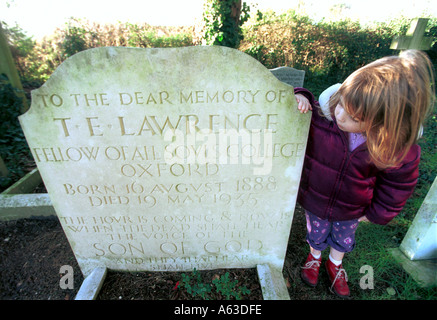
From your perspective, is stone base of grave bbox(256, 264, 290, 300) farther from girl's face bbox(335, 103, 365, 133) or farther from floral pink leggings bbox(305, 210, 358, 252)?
girl's face bbox(335, 103, 365, 133)

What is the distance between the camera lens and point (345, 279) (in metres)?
2.00

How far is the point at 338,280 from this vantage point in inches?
76.7

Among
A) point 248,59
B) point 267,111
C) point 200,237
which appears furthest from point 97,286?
point 248,59

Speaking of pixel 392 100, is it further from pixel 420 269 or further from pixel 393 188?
pixel 420 269

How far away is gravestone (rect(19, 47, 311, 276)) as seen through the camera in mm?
1286

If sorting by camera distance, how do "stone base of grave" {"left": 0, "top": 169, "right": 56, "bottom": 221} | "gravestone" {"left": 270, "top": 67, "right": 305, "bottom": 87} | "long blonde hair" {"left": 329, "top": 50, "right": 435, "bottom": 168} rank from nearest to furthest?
1. "long blonde hair" {"left": 329, "top": 50, "right": 435, "bottom": 168}
2. "stone base of grave" {"left": 0, "top": 169, "right": 56, "bottom": 221}
3. "gravestone" {"left": 270, "top": 67, "right": 305, "bottom": 87}

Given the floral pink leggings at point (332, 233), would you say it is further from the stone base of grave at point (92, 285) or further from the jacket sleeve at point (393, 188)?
the stone base of grave at point (92, 285)

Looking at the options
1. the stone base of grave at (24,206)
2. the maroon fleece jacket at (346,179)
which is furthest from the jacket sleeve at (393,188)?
the stone base of grave at (24,206)

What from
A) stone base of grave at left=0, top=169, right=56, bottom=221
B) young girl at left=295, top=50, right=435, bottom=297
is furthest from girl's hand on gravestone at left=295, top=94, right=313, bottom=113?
stone base of grave at left=0, top=169, right=56, bottom=221

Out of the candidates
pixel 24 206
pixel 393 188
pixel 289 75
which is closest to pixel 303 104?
pixel 393 188

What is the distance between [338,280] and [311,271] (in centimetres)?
22

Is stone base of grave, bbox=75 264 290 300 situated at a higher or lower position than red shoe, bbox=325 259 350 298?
higher

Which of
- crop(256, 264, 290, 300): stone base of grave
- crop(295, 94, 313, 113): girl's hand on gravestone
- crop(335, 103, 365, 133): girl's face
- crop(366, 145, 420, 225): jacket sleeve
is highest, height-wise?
crop(295, 94, 313, 113): girl's hand on gravestone

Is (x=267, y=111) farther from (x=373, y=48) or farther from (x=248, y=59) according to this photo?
(x=373, y=48)
